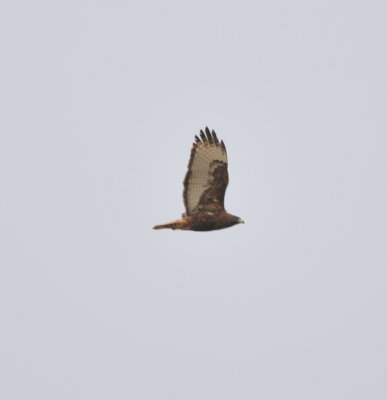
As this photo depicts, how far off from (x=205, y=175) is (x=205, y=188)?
353 millimetres

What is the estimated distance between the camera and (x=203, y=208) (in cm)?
2583

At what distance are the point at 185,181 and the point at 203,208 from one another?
82 cm

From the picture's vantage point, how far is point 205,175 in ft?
83.3

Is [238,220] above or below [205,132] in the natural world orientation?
below

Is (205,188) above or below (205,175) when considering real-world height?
below

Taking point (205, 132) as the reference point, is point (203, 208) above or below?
below

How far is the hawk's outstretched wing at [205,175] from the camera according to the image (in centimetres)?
2523

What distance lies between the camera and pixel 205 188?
1007 inches

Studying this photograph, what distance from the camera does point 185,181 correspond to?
25516 millimetres

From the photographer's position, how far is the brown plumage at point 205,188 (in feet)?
82.8

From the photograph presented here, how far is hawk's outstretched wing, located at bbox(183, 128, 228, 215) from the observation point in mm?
25234

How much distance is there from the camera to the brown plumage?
2525cm

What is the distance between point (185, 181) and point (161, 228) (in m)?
1.27

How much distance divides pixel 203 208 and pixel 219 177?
905 mm
